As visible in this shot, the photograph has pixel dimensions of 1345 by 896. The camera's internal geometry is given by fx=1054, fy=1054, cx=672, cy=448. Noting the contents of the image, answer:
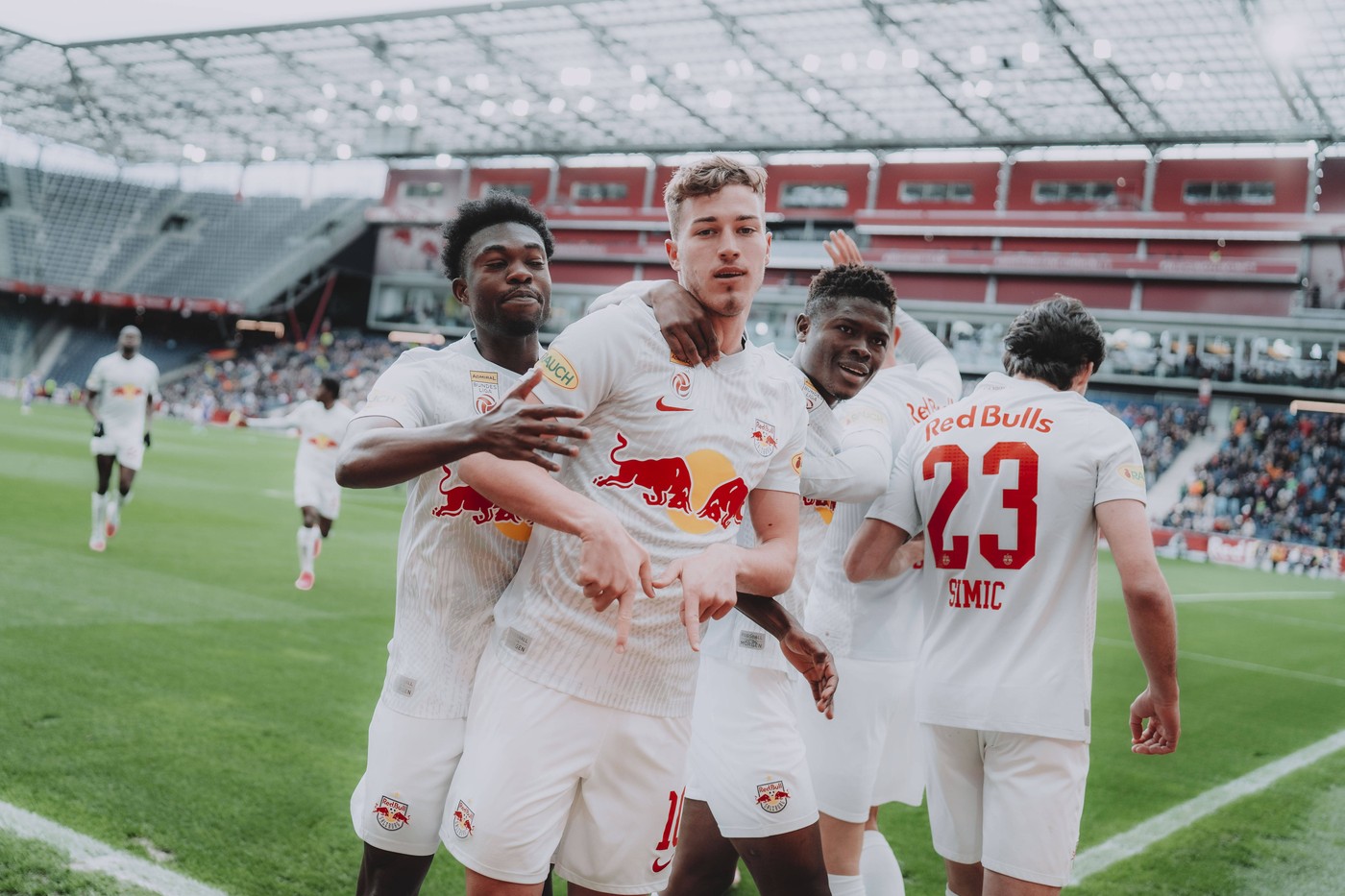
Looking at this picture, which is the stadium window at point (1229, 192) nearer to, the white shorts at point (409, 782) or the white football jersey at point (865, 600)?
the white football jersey at point (865, 600)

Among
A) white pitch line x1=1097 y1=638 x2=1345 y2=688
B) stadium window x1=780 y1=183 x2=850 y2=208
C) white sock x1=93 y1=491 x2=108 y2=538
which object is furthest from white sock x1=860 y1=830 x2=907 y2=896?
stadium window x1=780 y1=183 x2=850 y2=208

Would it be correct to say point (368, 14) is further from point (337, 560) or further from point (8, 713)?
point (8, 713)

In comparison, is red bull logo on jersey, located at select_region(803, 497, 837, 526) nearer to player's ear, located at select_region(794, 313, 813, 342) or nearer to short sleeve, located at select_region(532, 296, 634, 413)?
player's ear, located at select_region(794, 313, 813, 342)

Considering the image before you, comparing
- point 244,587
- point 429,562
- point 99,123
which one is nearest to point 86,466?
point 244,587

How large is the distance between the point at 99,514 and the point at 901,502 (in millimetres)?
9079

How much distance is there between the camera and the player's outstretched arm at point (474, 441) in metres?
2.02

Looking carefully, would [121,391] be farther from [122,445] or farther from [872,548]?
[872,548]

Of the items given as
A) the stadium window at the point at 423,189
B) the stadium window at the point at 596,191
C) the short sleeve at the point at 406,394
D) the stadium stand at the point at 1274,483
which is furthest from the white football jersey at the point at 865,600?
the stadium window at the point at 423,189

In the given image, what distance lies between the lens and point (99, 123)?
5206 cm

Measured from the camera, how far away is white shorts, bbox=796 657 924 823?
132 inches

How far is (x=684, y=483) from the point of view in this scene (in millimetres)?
2385

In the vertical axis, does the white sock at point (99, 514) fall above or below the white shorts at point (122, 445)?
below

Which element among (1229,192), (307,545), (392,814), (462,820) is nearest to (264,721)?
(392,814)

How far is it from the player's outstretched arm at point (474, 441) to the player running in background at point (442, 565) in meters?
0.24
